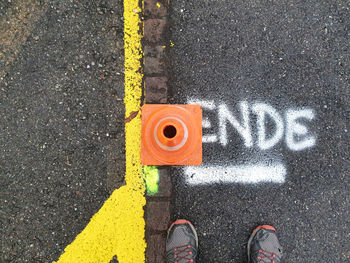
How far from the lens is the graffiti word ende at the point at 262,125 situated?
6.41 ft

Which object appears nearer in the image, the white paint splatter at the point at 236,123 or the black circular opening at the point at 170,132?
the black circular opening at the point at 170,132

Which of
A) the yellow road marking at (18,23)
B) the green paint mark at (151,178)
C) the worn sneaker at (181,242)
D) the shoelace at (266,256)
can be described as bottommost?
the shoelace at (266,256)

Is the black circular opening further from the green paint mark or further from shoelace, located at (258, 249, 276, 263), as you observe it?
shoelace, located at (258, 249, 276, 263)

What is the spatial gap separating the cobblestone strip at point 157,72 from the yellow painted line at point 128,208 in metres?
0.07

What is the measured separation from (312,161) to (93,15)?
7.50ft

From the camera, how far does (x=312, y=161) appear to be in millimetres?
1967

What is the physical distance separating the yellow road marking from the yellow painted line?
30.9 inches

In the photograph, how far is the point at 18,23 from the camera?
6.32 ft

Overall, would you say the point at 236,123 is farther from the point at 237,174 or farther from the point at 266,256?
the point at 266,256

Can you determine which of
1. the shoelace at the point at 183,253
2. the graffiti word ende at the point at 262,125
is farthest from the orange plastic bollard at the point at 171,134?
the shoelace at the point at 183,253

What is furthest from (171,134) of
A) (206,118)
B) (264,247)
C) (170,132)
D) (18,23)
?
(18,23)

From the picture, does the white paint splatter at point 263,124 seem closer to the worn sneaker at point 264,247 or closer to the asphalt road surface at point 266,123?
the asphalt road surface at point 266,123

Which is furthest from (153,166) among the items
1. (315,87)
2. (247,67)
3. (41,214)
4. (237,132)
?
(315,87)

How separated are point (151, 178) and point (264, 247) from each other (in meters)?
1.13
